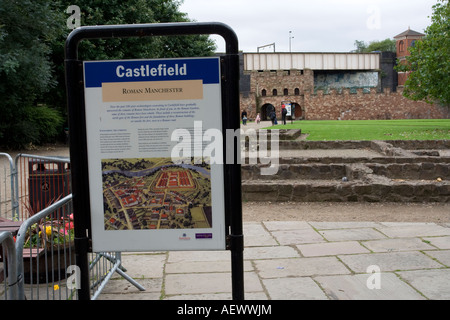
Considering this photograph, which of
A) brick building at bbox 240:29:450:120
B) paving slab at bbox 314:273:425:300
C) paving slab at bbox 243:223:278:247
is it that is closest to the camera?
paving slab at bbox 314:273:425:300

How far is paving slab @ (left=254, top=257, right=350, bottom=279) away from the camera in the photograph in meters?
4.61

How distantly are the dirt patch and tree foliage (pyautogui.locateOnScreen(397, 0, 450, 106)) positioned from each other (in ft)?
59.5

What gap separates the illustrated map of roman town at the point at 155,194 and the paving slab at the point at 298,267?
75.7 inches

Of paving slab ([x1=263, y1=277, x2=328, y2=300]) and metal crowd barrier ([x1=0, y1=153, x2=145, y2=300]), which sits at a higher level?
metal crowd barrier ([x1=0, y1=153, x2=145, y2=300])

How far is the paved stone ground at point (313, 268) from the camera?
4125 millimetres

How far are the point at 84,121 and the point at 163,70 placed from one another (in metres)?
0.52

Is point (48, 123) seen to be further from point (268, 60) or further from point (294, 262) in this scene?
point (268, 60)

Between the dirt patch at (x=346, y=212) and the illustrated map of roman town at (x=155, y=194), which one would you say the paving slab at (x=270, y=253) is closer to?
the dirt patch at (x=346, y=212)

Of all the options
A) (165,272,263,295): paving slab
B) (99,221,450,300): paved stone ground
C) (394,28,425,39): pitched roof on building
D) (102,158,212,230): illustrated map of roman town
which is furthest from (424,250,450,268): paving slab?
(394,28,425,39): pitched roof on building

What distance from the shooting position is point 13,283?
2.53 meters

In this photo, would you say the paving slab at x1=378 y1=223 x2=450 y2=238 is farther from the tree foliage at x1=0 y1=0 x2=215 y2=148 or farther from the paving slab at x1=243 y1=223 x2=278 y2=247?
the tree foliage at x1=0 y1=0 x2=215 y2=148

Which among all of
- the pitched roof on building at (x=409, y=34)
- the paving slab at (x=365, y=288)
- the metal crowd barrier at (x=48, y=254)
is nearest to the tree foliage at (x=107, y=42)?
the metal crowd barrier at (x=48, y=254)

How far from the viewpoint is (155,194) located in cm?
288

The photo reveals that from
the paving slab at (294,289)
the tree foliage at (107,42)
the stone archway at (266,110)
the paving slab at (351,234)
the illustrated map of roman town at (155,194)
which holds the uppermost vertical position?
the tree foliage at (107,42)
